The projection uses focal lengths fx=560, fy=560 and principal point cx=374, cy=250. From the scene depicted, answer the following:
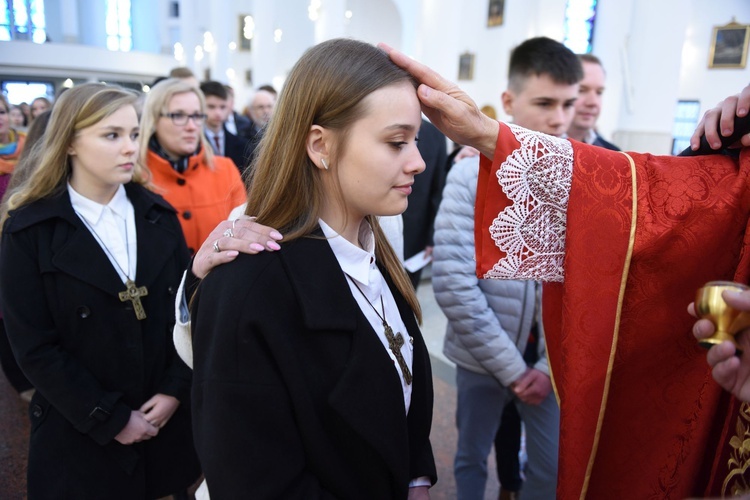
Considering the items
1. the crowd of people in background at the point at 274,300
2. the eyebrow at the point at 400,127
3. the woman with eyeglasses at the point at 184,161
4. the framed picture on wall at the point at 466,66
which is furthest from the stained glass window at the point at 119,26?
the eyebrow at the point at 400,127

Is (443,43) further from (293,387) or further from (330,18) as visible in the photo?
(293,387)

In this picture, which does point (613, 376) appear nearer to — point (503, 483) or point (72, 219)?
point (503, 483)

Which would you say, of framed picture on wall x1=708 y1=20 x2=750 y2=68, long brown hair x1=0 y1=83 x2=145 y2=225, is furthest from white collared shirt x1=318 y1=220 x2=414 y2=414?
framed picture on wall x1=708 y1=20 x2=750 y2=68

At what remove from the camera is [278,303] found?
1185mm

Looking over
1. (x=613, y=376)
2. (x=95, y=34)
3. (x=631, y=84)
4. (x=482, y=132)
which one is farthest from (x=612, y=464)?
(x=95, y=34)

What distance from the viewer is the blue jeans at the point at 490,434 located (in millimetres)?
2244

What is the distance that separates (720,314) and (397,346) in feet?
2.42

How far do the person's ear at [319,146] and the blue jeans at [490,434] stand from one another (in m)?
1.39

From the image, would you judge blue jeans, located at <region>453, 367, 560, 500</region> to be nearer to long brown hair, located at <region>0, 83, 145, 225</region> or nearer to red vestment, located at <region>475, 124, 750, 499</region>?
red vestment, located at <region>475, 124, 750, 499</region>

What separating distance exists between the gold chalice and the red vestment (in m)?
0.39

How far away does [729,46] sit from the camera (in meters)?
16.0

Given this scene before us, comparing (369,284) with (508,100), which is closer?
(369,284)

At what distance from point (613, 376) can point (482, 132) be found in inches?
27.0

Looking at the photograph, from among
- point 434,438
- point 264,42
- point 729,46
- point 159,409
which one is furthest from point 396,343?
point 729,46
